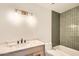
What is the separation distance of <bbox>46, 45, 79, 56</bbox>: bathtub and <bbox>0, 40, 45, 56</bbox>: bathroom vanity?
66 mm

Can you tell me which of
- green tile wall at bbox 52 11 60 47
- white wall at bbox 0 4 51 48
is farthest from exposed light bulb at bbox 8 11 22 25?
green tile wall at bbox 52 11 60 47

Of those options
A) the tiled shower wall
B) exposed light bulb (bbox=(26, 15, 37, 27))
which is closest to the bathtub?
the tiled shower wall

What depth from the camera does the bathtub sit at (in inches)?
29.8

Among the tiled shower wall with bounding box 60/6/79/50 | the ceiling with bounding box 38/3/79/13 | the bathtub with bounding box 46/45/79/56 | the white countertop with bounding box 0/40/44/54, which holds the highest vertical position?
the ceiling with bounding box 38/3/79/13

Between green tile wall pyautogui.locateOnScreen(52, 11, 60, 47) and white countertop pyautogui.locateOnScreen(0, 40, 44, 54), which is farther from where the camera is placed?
green tile wall pyautogui.locateOnScreen(52, 11, 60, 47)

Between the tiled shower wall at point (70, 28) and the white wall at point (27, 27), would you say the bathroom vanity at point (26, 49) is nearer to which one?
the white wall at point (27, 27)

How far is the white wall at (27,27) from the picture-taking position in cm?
66

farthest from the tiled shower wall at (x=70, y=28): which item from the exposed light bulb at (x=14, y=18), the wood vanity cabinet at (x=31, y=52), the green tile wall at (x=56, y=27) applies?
the exposed light bulb at (x=14, y=18)

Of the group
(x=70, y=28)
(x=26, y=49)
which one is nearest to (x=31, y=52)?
(x=26, y=49)

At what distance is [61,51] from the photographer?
2.53 ft

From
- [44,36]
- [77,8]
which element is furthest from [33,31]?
[77,8]

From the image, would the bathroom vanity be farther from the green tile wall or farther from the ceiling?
the ceiling

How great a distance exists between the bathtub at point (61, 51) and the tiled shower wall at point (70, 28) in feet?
0.11

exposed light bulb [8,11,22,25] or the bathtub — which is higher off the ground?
exposed light bulb [8,11,22,25]
